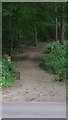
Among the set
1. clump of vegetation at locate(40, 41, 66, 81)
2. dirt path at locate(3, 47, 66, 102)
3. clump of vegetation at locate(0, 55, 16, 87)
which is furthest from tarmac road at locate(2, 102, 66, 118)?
clump of vegetation at locate(40, 41, 66, 81)

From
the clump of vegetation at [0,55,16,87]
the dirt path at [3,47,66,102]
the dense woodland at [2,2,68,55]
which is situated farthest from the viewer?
the dense woodland at [2,2,68,55]

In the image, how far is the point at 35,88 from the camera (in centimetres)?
1437

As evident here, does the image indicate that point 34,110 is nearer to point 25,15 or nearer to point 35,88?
point 35,88

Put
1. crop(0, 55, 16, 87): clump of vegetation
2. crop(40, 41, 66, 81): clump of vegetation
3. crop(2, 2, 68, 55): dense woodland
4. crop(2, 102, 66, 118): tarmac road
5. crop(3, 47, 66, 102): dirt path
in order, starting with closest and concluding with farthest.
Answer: crop(2, 102, 66, 118): tarmac road < crop(3, 47, 66, 102): dirt path < crop(0, 55, 16, 87): clump of vegetation < crop(40, 41, 66, 81): clump of vegetation < crop(2, 2, 68, 55): dense woodland

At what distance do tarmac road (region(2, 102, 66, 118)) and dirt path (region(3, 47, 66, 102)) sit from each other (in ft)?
3.52

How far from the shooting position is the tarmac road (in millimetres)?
9344

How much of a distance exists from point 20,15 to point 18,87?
913cm

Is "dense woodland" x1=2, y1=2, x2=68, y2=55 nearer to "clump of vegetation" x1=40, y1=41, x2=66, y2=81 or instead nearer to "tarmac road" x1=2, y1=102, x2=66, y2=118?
"clump of vegetation" x1=40, y1=41, x2=66, y2=81

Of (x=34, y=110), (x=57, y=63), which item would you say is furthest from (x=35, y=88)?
(x=57, y=63)

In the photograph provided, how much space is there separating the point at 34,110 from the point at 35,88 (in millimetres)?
4395

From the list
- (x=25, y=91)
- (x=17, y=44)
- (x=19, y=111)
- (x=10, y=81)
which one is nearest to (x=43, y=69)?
(x=10, y=81)

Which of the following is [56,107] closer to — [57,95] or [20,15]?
[57,95]

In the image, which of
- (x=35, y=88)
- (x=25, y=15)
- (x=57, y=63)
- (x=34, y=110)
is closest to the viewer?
(x=34, y=110)

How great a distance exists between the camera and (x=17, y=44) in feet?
110
